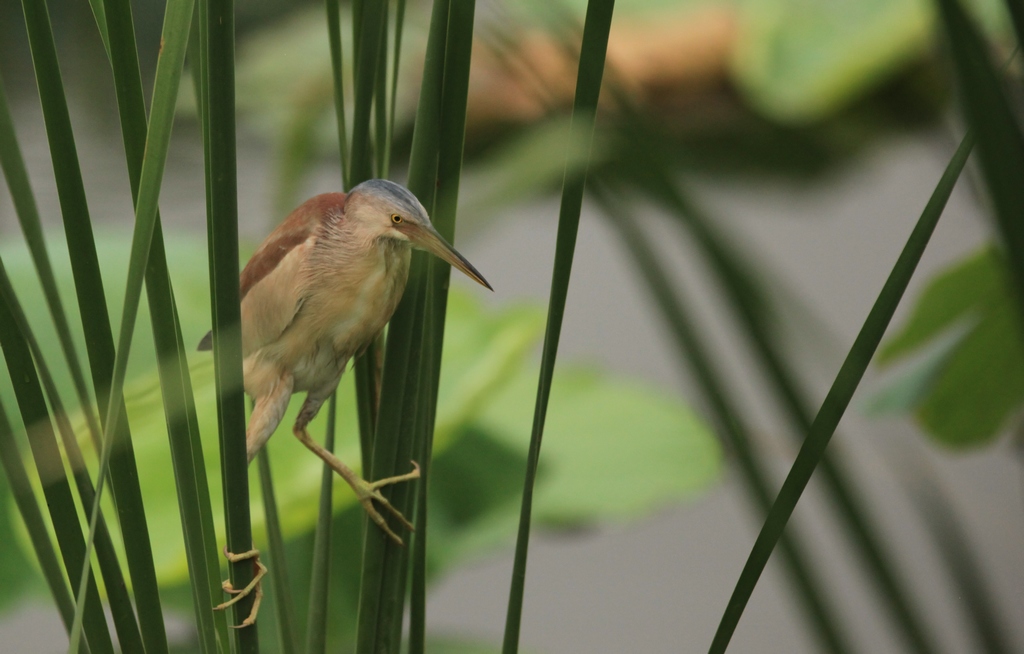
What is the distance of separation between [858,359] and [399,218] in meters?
0.18

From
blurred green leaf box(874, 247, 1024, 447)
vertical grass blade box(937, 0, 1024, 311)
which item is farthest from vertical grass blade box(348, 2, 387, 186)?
blurred green leaf box(874, 247, 1024, 447)

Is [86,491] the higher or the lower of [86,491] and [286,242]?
the lower

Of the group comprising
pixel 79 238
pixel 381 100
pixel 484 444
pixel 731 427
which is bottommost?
pixel 731 427

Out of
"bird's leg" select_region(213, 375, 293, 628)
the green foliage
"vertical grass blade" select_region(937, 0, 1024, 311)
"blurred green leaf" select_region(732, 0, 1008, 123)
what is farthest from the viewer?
"blurred green leaf" select_region(732, 0, 1008, 123)

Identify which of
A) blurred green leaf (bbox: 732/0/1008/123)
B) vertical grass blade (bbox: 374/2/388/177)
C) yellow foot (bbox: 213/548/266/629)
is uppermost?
blurred green leaf (bbox: 732/0/1008/123)

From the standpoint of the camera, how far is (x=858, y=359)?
0.26 metres

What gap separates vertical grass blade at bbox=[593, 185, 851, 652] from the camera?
20 cm

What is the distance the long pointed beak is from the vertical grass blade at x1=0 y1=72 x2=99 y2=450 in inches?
5.3

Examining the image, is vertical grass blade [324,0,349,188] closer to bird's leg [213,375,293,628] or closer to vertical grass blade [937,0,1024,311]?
bird's leg [213,375,293,628]

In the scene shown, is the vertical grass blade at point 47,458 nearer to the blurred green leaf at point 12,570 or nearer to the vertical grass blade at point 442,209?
the vertical grass blade at point 442,209

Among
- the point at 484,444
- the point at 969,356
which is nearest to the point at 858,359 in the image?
the point at 969,356

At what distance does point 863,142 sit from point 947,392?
1226 millimetres

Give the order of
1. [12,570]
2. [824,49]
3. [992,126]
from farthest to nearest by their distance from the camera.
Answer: [824,49] → [12,570] → [992,126]

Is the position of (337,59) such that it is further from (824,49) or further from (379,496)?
(824,49)
